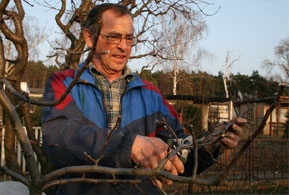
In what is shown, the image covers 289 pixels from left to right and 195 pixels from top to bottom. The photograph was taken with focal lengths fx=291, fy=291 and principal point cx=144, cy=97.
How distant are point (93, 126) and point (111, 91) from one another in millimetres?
583

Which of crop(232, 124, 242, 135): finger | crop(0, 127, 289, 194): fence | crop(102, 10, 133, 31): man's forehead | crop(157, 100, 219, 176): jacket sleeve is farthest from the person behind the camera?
crop(0, 127, 289, 194): fence

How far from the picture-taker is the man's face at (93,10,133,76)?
1.78 m

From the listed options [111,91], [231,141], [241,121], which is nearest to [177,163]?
→ [231,141]

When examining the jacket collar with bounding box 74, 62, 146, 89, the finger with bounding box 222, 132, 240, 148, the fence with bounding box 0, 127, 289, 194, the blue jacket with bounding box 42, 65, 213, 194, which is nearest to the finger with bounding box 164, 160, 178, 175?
the blue jacket with bounding box 42, 65, 213, 194

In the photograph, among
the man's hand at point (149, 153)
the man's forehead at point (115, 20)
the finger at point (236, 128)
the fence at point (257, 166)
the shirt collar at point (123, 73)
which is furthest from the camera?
the fence at point (257, 166)

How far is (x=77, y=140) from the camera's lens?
1.28 meters

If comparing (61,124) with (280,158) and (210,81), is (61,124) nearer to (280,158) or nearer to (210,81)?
(280,158)

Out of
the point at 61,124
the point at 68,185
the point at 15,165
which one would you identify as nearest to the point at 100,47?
the point at 61,124

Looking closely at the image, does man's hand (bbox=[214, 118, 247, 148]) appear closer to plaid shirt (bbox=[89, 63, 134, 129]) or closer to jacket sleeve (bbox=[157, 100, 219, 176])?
jacket sleeve (bbox=[157, 100, 219, 176])

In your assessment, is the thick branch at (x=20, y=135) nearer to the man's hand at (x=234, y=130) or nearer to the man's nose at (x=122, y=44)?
the man's hand at (x=234, y=130)

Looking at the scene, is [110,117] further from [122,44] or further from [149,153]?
[149,153]

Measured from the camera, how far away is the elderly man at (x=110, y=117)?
124cm

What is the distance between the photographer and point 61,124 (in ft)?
4.55

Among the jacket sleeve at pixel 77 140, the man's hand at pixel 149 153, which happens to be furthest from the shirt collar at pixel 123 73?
the man's hand at pixel 149 153
